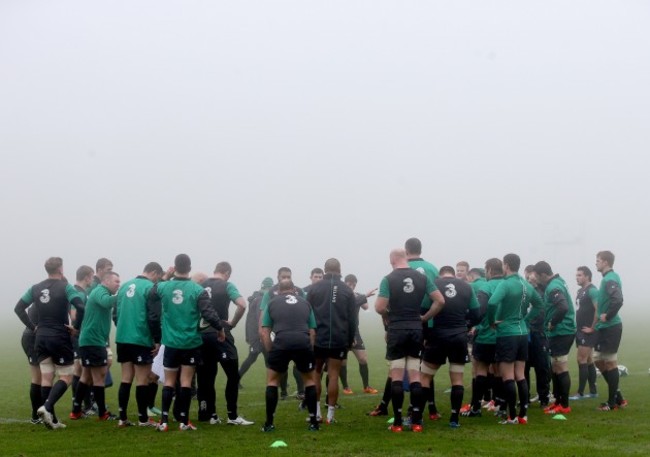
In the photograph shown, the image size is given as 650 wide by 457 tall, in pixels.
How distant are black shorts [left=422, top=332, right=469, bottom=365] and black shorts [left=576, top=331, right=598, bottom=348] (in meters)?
3.48

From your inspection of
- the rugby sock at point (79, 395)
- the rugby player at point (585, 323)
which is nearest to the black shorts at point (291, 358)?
the rugby sock at point (79, 395)

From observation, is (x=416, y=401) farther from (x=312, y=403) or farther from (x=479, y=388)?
(x=479, y=388)

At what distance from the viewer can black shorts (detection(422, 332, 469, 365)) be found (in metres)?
10.8

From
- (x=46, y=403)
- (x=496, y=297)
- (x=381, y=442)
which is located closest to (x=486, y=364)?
(x=496, y=297)

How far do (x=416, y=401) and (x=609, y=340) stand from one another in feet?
13.5

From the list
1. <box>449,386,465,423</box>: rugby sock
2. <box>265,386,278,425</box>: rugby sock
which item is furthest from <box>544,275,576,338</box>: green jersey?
<box>265,386,278,425</box>: rugby sock

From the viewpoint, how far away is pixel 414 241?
1128 cm

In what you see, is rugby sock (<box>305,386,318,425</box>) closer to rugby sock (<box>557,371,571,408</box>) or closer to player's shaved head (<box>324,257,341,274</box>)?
player's shaved head (<box>324,257,341,274</box>)

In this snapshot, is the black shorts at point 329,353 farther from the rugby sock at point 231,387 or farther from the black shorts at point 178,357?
the black shorts at point 178,357

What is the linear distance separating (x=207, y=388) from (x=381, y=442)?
315 centimetres

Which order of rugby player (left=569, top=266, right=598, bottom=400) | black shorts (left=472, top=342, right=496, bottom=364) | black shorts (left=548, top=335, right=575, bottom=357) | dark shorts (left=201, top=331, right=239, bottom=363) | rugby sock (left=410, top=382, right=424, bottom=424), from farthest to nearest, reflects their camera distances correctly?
rugby player (left=569, top=266, right=598, bottom=400), black shorts (left=548, top=335, right=575, bottom=357), black shorts (left=472, top=342, right=496, bottom=364), dark shorts (left=201, top=331, right=239, bottom=363), rugby sock (left=410, top=382, right=424, bottom=424)

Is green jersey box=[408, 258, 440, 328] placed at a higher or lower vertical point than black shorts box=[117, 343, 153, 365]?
higher

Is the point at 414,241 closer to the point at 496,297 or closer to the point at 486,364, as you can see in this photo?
the point at 496,297

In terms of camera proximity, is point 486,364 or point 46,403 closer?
point 46,403
